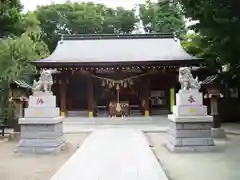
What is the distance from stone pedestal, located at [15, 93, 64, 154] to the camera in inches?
431

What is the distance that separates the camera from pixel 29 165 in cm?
892

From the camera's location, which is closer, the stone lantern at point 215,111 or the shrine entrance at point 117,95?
the stone lantern at point 215,111

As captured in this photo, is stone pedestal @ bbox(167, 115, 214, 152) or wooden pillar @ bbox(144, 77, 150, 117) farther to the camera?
wooden pillar @ bbox(144, 77, 150, 117)

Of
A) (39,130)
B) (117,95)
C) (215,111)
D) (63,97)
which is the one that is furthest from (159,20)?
(39,130)

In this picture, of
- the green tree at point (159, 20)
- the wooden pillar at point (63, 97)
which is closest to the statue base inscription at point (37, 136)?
the wooden pillar at point (63, 97)

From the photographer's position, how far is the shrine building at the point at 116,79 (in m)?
22.1

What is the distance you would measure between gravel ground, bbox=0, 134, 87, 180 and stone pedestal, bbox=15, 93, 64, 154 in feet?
1.28

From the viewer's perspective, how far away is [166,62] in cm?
2181

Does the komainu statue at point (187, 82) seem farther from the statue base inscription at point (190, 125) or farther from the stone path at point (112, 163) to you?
the stone path at point (112, 163)

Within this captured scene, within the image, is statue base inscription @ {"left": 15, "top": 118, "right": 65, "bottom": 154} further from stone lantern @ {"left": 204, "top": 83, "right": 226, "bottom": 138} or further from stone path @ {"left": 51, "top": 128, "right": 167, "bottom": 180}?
stone lantern @ {"left": 204, "top": 83, "right": 226, "bottom": 138}

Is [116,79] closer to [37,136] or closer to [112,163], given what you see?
[37,136]

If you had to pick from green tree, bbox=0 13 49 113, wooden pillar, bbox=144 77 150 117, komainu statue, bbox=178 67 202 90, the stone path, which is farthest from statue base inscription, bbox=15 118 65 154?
wooden pillar, bbox=144 77 150 117

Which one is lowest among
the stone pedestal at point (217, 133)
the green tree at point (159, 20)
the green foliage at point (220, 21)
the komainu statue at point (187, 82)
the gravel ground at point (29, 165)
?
the gravel ground at point (29, 165)

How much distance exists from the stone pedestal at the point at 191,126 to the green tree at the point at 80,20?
32328 mm
